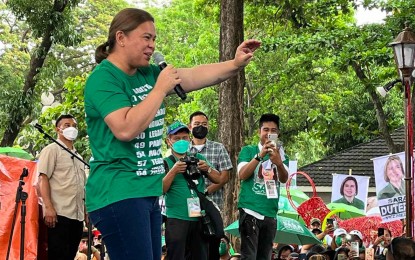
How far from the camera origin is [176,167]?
28.5 ft

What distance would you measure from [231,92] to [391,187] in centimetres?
318

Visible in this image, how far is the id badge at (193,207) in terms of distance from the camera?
872cm

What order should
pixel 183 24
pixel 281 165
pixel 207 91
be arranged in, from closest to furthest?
pixel 281 165
pixel 207 91
pixel 183 24

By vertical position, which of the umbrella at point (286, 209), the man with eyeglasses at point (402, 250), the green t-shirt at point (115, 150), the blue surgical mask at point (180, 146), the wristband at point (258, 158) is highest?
the umbrella at point (286, 209)

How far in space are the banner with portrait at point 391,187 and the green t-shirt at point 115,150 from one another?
33.2 feet

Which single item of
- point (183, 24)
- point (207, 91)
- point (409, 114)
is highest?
point (183, 24)

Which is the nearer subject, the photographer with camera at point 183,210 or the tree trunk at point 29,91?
the photographer with camera at point 183,210

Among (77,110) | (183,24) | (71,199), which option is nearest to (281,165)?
(71,199)

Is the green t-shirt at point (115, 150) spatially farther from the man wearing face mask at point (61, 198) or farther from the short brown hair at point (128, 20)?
the man wearing face mask at point (61, 198)

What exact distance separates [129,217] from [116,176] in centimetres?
21

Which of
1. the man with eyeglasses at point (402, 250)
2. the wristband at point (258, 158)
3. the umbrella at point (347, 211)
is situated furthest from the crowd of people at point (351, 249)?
the umbrella at point (347, 211)

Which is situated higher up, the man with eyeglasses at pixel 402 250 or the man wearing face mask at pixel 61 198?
the man wearing face mask at pixel 61 198

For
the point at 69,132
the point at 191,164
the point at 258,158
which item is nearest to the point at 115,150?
the point at 191,164

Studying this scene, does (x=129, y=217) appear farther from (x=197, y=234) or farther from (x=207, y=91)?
(x=207, y=91)
